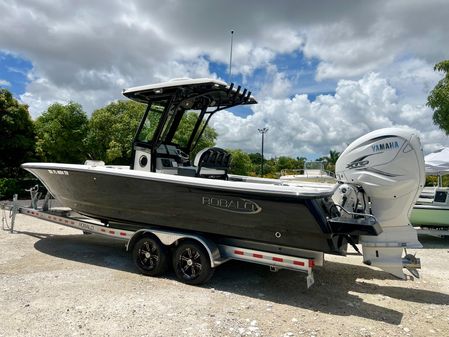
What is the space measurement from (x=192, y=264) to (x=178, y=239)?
15.7 inches

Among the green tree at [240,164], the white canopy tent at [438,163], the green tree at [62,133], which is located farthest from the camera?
the green tree at [240,164]

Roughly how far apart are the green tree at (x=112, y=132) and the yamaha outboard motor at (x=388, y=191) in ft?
50.1

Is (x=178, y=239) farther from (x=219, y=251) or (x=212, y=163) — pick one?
(x=212, y=163)

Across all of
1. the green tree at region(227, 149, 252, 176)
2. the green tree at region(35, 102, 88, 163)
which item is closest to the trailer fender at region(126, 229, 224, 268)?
the green tree at region(35, 102, 88, 163)

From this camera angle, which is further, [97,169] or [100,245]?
[100,245]

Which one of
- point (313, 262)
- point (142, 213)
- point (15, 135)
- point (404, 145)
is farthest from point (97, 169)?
point (15, 135)

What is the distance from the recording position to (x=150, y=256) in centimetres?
545

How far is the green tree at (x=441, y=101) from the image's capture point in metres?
14.0

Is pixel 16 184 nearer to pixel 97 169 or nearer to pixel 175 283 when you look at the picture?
pixel 97 169

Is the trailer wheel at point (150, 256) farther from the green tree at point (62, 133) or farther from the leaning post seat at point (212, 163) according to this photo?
the green tree at point (62, 133)

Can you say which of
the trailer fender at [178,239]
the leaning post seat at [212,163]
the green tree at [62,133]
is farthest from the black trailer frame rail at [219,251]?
the green tree at [62,133]

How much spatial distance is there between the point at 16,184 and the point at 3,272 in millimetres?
11104

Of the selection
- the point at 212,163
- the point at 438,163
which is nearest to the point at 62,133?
the point at 212,163

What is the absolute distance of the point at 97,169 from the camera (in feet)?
18.8
